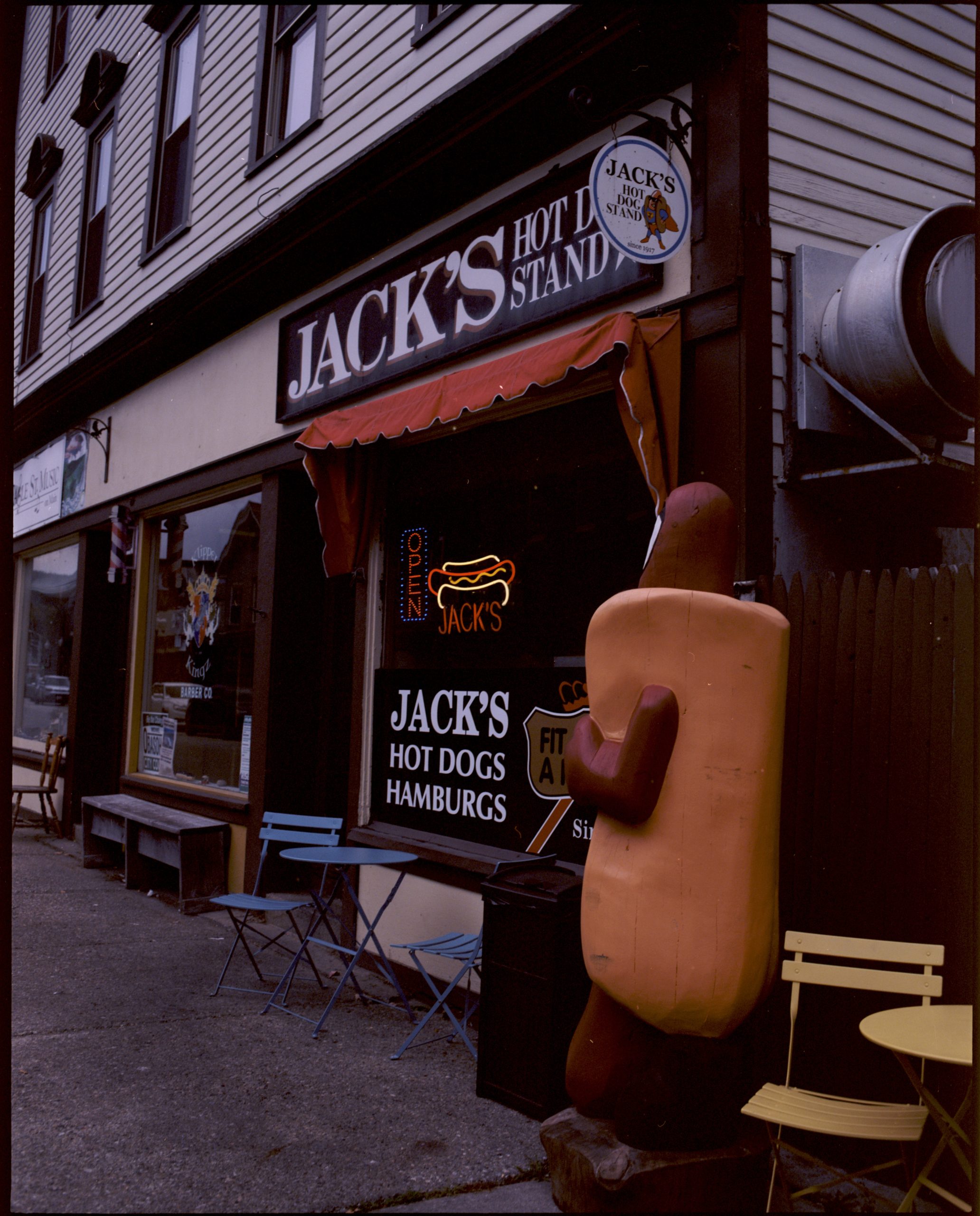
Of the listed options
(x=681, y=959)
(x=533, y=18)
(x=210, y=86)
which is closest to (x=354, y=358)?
(x=533, y=18)

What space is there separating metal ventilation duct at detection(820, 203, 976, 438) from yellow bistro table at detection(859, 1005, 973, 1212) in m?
2.46

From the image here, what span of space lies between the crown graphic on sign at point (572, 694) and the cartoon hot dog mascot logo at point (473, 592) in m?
0.77

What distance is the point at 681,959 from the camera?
306 centimetres

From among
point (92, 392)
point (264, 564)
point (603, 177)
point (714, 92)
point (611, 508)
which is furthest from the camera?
point (92, 392)

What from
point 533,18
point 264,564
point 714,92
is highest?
point 533,18

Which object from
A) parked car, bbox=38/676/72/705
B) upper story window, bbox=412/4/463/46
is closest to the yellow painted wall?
parked car, bbox=38/676/72/705

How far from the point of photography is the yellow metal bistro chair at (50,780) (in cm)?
1131

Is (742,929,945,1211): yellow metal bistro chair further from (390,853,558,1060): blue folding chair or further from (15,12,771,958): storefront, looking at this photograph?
(15,12,771,958): storefront

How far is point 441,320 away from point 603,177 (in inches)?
81.8

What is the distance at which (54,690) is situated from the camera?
41.5 feet

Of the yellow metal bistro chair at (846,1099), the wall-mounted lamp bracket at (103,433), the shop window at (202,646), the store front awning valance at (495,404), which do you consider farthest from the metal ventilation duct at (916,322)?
the wall-mounted lamp bracket at (103,433)

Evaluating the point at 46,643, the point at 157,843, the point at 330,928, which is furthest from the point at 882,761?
the point at 46,643

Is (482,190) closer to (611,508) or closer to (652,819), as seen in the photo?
(611,508)

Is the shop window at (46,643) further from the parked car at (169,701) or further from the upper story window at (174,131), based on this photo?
the upper story window at (174,131)
